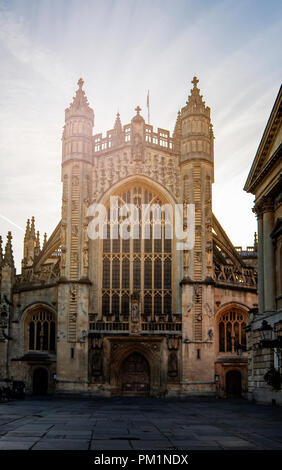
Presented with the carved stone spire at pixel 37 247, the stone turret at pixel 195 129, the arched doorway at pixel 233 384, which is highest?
the stone turret at pixel 195 129

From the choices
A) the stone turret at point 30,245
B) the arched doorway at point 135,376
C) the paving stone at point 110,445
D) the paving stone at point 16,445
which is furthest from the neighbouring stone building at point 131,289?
the paving stone at point 16,445

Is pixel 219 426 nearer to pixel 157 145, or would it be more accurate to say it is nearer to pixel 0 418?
pixel 0 418

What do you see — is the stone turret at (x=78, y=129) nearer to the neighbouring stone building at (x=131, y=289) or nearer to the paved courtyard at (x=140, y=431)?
the neighbouring stone building at (x=131, y=289)

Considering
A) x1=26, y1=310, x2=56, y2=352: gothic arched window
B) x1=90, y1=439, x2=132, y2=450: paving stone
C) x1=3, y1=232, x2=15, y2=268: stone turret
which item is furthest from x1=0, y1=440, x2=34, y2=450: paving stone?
x1=3, y1=232, x2=15, y2=268: stone turret

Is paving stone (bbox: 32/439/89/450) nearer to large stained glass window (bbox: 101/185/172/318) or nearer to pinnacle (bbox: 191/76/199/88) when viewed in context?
large stained glass window (bbox: 101/185/172/318)

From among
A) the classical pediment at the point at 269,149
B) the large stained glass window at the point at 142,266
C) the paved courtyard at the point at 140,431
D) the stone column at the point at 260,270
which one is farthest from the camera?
the large stained glass window at the point at 142,266

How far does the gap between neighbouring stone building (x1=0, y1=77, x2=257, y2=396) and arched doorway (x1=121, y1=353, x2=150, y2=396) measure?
0.22 ft

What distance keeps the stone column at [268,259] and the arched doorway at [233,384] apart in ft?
37.7

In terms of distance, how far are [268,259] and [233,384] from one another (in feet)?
43.6

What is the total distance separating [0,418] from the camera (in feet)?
69.5

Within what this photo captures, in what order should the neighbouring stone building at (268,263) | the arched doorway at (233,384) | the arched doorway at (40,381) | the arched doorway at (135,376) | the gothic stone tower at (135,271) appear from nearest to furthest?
the neighbouring stone building at (268,263) → the gothic stone tower at (135,271) → the arched doorway at (135,376) → the arched doorway at (233,384) → the arched doorway at (40,381)

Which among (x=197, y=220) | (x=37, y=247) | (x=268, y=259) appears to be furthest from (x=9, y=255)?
(x=268, y=259)

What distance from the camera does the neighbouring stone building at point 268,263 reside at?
93.1 ft

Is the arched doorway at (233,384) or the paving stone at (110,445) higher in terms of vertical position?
the paving stone at (110,445)
